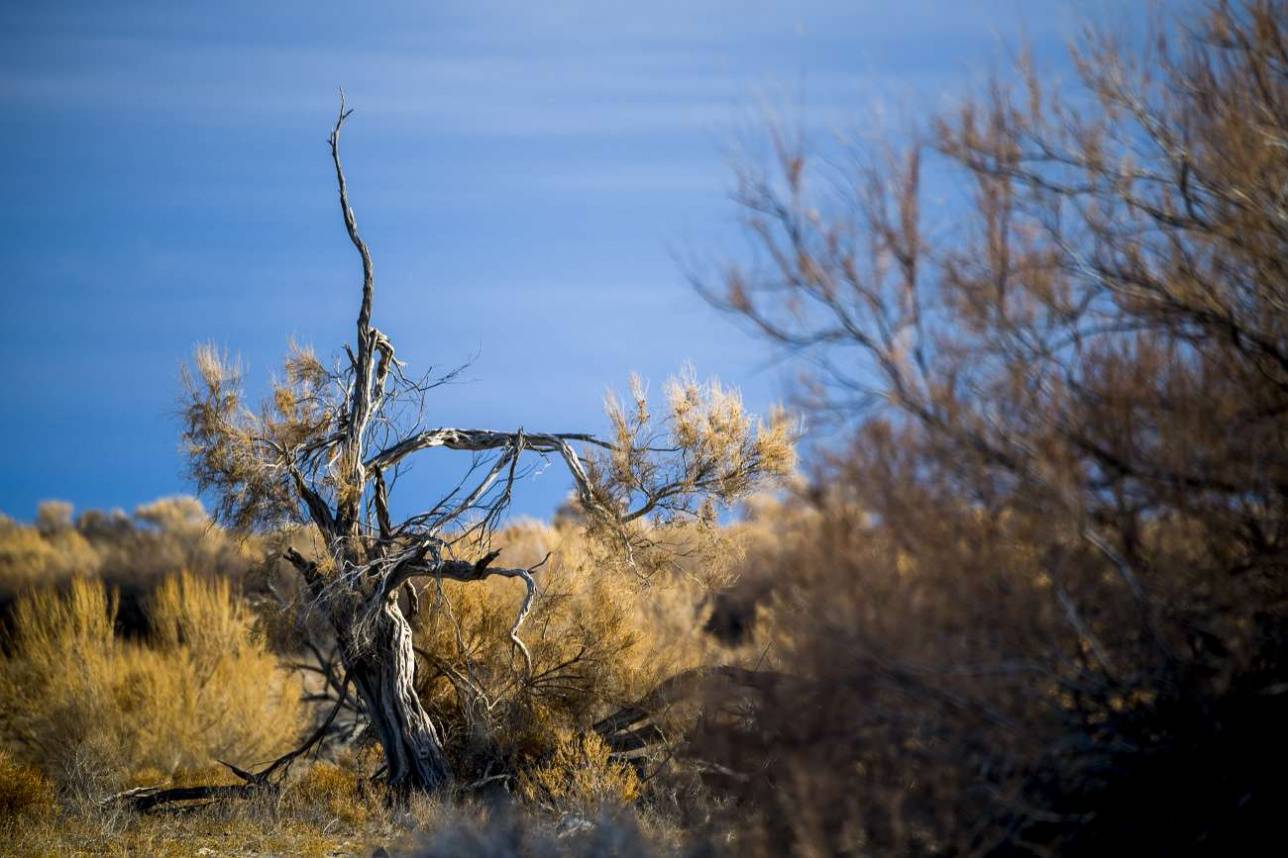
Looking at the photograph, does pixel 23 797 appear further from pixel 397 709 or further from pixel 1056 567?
pixel 1056 567

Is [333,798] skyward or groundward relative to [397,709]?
groundward

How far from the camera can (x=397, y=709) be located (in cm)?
1266

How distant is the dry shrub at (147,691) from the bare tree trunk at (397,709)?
371 cm

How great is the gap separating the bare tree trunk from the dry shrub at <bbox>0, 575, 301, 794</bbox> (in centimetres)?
371

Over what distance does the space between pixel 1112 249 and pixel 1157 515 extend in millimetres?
1566

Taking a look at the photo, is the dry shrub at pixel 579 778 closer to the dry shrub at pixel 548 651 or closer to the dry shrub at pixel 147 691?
the dry shrub at pixel 548 651

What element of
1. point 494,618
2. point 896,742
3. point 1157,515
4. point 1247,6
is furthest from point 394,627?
point 1247,6

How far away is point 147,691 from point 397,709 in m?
6.45

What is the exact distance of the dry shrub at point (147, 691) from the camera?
1677 centimetres

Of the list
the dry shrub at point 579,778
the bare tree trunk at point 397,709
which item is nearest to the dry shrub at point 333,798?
the bare tree trunk at point 397,709

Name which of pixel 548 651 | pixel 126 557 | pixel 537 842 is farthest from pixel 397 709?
pixel 126 557

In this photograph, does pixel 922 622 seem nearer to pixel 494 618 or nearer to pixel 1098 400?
pixel 1098 400

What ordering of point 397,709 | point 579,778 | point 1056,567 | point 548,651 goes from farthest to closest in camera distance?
point 548,651
point 397,709
point 579,778
point 1056,567

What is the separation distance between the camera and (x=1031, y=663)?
18.3 ft
